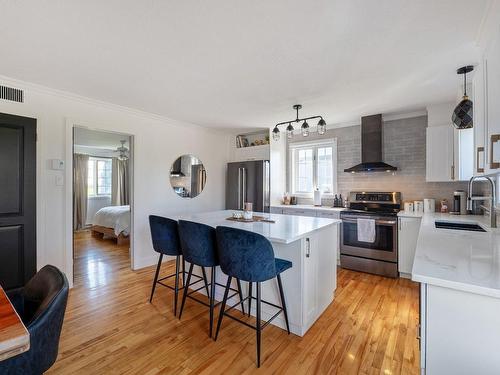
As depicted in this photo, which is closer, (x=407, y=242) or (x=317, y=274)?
(x=317, y=274)

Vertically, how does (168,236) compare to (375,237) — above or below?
above

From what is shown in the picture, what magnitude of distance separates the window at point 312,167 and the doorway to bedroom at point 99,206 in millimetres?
3070

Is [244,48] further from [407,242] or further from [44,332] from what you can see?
[407,242]

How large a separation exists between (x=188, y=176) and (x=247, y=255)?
3097 millimetres

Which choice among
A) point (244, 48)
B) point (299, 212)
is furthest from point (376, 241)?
point (244, 48)

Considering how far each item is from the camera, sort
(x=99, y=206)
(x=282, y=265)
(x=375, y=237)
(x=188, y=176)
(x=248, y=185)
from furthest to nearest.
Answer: (x=99, y=206) < (x=248, y=185) < (x=188, y=176) < (x=375, y=237) < (x=282, y=265)

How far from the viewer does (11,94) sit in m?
2.62

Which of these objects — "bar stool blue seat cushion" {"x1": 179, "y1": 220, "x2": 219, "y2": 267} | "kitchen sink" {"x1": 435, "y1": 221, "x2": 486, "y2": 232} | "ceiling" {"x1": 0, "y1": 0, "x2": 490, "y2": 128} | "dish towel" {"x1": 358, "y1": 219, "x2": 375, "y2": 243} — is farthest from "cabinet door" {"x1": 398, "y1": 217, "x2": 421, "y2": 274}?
"bar stool blue seat cushion" {"x1": 179, "y1": 220, "x2": 219, "y2": 267}

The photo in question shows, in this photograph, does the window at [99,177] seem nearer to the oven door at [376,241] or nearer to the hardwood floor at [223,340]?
the hardwood floor at [223,340]

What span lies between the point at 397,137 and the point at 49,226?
16.4ft

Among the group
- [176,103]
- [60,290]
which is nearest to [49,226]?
[176,103]

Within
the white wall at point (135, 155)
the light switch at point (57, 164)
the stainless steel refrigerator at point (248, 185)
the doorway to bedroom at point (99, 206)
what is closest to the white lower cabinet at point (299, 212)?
the stainless steel refrigerator at point (248, 185)

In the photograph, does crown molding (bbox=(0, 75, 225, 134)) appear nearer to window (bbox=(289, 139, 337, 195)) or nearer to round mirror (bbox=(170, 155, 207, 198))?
round mirror (bbox=(170, 155, 207, 198))

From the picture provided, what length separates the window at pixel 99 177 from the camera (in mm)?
7273
